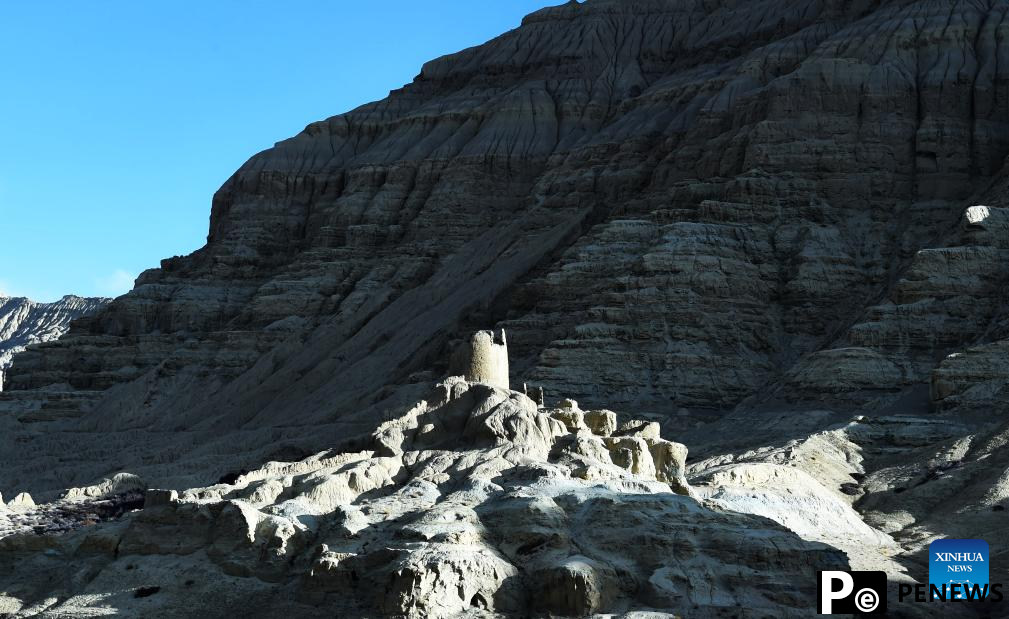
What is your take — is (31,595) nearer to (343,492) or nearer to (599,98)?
(343,492)

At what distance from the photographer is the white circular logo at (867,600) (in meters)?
39.6

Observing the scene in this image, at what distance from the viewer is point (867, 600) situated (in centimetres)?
4000

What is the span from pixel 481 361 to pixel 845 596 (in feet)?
75.5

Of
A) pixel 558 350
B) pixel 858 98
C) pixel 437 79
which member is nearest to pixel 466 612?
pixel 558 350

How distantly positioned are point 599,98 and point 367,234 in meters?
22.0

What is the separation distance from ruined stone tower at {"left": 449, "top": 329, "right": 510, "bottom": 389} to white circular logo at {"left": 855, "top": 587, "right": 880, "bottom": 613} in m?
21.2

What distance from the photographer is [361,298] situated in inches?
4213

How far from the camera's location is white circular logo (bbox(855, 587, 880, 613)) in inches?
1559

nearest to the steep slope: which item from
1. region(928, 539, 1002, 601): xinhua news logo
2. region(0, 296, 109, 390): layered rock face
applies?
region(928, 539, 1002, 601): xinhua news logo

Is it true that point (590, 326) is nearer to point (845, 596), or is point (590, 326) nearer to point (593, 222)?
point (593, 222)

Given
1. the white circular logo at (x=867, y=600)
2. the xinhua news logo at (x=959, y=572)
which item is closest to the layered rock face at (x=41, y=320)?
the xinhua news logo at (x=959, y=572)

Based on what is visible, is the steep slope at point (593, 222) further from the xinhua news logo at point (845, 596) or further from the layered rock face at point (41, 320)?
the layered rock face at point (41, 320)

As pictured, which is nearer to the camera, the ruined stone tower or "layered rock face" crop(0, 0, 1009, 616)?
"layered rock face" crop(0, 0, 1009, 616)

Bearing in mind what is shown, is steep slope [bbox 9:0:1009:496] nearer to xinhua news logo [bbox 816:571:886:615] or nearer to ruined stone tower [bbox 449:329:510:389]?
ruined stone tower [bbox 449:329:510:389]
